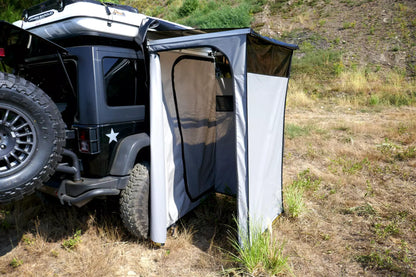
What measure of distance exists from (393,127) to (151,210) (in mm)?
6370

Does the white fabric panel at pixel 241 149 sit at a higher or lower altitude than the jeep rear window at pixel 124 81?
lower

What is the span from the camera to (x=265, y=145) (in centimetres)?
287

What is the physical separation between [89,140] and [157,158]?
2.05 feet

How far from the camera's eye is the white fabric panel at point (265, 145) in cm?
253

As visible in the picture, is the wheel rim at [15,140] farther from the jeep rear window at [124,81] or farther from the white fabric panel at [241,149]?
the white fabric panel at [241,149]

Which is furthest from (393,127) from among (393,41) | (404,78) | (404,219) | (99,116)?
(393,41)

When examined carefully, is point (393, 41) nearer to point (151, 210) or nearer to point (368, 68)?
point (368, 68)

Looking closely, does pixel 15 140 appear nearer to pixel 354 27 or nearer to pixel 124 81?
pixel 124 81

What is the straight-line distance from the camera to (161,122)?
2.73 metres

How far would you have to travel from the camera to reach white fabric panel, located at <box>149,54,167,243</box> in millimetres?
2648

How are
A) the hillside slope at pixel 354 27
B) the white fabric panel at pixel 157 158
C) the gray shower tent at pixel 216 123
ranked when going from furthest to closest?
the hillside slope at pixel 354 27
the white fabric panel at pixel 157 158
the gray shower tent at pixel 216 123

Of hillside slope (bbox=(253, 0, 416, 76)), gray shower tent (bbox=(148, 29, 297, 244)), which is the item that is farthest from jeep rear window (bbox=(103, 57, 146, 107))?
hillside slope (bbox=(253, 0, 416, 76))

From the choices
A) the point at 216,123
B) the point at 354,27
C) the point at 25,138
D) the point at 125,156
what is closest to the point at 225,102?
the point at 216,123

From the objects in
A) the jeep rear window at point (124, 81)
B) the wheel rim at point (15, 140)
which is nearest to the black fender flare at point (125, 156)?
the jeep rear window at point (124, 81)
